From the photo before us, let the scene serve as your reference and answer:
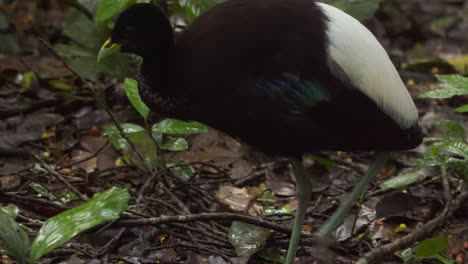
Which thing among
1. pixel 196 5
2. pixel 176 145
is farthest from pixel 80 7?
pixel 176 145

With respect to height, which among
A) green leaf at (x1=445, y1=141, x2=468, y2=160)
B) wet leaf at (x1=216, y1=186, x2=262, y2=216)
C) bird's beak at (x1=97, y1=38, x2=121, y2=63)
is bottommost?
wet leaf at (x1=216, y1=186, x2=262, y2=216)

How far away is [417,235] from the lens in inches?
131

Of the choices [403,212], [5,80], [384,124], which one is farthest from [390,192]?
[5,80]

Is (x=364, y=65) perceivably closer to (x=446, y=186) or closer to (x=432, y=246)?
(x=432, y=246)

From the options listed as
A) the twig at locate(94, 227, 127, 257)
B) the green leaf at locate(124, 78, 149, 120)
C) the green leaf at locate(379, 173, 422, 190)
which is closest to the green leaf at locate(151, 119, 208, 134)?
the green leaf at locate(124, 78, 149, 120)

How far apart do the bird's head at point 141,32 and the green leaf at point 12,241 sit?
0.61 m

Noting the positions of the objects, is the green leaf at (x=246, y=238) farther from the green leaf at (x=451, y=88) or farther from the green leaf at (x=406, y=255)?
the green leaf at (x=451, y=88)

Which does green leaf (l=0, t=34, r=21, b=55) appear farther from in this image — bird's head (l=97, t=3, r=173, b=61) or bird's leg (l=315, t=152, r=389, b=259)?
bird's leg (l=315, t=152, r=389, b=259)

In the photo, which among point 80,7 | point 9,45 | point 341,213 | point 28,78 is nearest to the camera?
point 341,213

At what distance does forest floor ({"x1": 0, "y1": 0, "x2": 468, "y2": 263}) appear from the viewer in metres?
3.27

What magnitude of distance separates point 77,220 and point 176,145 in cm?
105

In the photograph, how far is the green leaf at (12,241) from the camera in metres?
2.74

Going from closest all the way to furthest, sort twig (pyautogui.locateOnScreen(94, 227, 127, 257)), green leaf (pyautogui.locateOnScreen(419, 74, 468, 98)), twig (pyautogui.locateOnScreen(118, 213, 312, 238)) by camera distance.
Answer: twig (pyautogui.locateOnScreen(118, 213, 312, 238)), twig (pyautogui.locateOnScreen(94, 227, 127, 257)), green leaf (pyautogui.locateOnScreen(419, 74, 468, 98))

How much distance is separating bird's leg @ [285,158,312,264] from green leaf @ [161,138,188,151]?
0.73 meters
